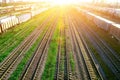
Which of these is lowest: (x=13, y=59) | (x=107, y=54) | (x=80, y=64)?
(x=13, y=59)

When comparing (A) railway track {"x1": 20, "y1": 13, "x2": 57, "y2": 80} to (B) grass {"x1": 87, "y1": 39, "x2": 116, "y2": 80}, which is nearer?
(A) railway track {"x1": 20, "y1": 13, "x2": 57, "y2": 80}

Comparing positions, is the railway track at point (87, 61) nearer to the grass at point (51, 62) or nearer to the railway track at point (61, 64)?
the railway track at point (61, 64)

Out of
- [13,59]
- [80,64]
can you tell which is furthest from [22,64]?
[80,64]

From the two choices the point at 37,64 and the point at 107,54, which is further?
the point at 107,54

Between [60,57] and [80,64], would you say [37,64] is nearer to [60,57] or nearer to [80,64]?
[60,57]

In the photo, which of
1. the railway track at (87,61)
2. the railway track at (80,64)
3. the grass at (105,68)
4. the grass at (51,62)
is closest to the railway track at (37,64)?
the grass at (51,62)

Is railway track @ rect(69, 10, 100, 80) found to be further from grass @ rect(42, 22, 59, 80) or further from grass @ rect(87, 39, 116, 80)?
grass @ rect(42, 22, 59, 80)

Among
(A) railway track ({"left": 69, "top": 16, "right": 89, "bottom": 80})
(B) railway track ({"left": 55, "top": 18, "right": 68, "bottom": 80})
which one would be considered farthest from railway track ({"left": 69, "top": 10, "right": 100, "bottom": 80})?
(B) railway track ({"left": 55, "top": 18, "right": 68, "bottom": 80})

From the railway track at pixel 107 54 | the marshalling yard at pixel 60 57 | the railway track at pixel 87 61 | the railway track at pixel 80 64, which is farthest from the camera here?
the railway track at pixel 107 54

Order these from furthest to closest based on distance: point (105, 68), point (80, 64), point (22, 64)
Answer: point (80, 64) → point (22, 64) → point (105, 68)

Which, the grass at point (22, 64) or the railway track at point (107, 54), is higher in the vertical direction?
the railway track at point (107, 54)

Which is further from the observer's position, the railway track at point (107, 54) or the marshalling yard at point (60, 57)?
the railway track at point (107, 54)

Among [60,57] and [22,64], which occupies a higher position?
[60,57]
